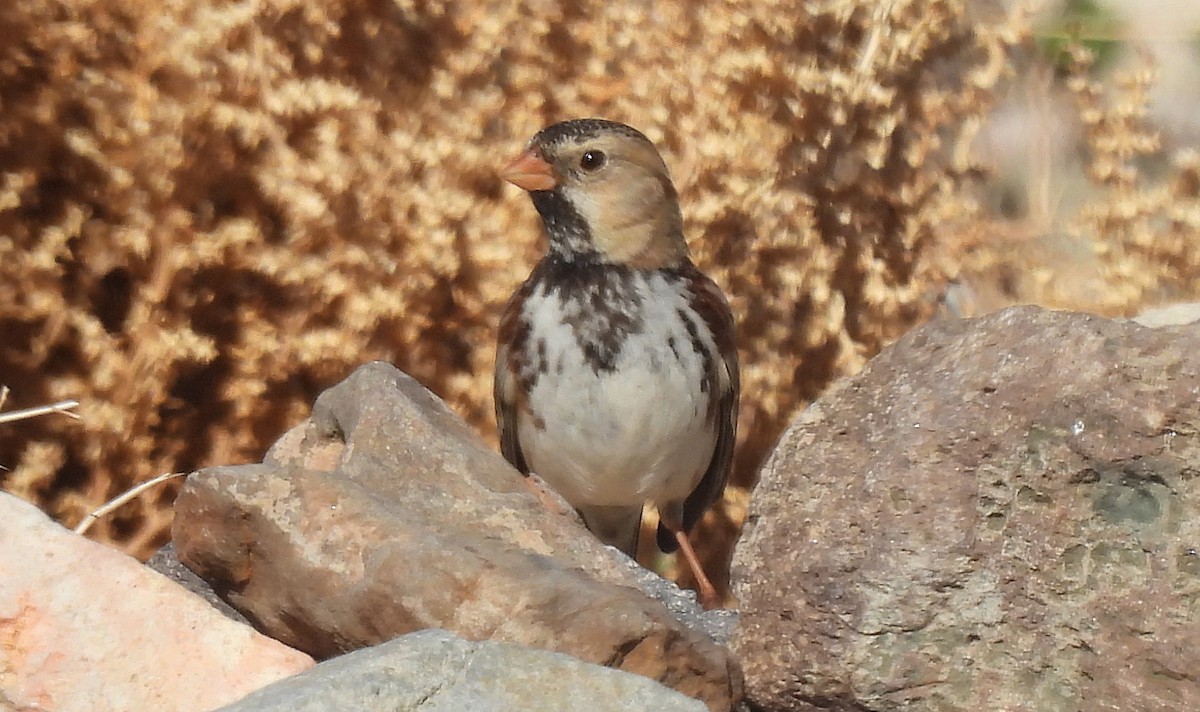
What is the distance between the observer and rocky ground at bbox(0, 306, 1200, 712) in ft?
5.99

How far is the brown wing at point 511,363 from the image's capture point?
328cm

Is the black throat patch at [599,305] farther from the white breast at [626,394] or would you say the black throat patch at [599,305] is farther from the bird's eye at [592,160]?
the bird's eye at [592,160]

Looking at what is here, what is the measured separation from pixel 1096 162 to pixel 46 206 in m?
2.29

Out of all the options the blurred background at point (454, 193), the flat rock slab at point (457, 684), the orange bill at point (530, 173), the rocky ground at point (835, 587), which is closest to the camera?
the flat rock slab at point (457, 684)

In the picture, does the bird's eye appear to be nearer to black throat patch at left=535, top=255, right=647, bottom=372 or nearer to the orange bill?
the orange bill

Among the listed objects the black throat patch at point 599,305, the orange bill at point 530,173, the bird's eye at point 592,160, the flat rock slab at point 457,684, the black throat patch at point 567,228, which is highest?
the bird's eye at point 592,160

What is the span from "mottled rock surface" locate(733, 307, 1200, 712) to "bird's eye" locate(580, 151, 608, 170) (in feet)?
4.56

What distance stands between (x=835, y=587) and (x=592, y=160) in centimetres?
151

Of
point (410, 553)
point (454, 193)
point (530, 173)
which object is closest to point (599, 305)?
point (530, 173)

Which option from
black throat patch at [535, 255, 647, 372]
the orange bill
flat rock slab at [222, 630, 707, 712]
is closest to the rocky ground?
flat rock slab at [222, 630, 707, 712]

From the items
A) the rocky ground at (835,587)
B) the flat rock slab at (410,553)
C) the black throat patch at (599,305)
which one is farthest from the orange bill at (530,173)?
the rocky ground at (835,587)

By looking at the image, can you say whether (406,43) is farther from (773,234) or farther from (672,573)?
(672,573)

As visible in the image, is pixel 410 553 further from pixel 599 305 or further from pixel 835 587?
pixel 599 305

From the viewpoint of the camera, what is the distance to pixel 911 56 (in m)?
3.72
